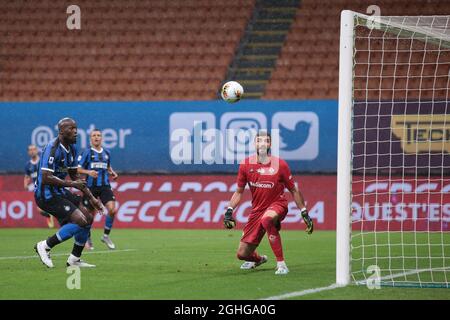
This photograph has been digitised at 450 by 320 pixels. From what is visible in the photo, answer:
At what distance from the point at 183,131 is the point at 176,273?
10401 millimetres

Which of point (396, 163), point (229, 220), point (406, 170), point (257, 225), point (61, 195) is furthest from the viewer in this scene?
point (406, 170)

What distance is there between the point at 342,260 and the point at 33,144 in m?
14.0

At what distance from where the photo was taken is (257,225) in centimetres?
1171

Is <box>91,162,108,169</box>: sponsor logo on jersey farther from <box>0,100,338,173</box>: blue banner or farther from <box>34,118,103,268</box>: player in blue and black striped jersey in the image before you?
<box>34,118,103,268</box>: player in blue and black striped jersey

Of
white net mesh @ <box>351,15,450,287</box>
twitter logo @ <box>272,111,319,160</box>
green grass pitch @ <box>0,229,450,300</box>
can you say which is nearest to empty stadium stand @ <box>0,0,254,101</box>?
twitter logo @ <box>272,111,319,160</box>

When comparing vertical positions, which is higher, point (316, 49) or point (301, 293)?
point (316, 49)

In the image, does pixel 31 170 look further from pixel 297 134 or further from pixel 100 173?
pixel 297 134

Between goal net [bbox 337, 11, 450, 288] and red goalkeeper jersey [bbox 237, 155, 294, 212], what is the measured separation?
3.34 feet

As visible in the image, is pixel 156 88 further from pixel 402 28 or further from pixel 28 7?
pixel 402 28

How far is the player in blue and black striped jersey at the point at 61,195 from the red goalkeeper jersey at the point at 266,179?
200cm

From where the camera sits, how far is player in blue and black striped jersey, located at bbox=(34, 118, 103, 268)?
11844mm

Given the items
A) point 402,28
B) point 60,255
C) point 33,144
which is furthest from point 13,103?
point 402,28

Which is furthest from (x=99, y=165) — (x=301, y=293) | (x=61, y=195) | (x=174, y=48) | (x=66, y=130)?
(x=174, y=48)
